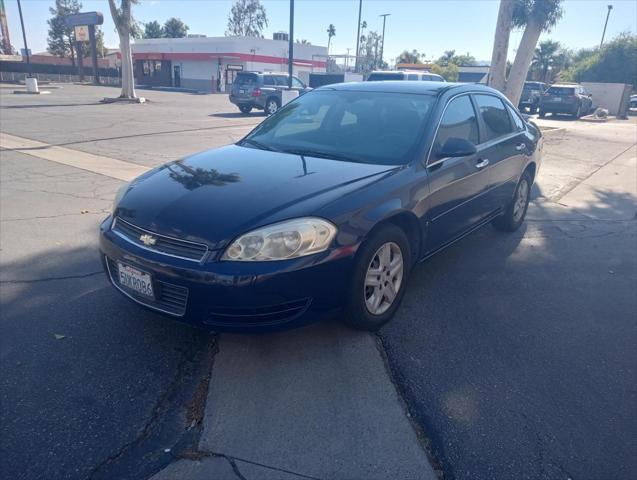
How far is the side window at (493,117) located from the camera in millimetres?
4973

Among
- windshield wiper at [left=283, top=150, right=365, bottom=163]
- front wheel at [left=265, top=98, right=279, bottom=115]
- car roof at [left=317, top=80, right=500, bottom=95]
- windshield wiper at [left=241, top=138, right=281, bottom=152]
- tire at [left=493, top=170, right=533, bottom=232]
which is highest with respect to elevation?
car roof at [left=317, top=80, right=500, bottom=95]

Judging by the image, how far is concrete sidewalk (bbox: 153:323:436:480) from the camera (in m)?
2.38

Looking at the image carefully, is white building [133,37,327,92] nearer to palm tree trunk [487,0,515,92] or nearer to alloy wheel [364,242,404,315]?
palm tree trunk [487,0,515,92]

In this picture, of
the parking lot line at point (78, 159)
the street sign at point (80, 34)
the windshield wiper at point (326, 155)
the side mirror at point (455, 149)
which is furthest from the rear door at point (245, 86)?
the street sign at point (80, 34)

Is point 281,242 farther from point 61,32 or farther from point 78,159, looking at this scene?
point 61,32

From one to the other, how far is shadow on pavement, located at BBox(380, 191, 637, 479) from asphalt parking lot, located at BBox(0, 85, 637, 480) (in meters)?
0.01

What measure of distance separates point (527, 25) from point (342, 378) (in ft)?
52.1

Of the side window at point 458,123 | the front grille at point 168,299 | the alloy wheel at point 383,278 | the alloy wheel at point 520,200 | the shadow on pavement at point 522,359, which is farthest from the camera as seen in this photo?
the alloy wheel at point 520,200

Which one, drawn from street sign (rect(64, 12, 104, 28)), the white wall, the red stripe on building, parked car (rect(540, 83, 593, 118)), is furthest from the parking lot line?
the red stripe on building

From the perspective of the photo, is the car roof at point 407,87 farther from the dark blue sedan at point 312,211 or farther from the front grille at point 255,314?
the front grille at point 255,314

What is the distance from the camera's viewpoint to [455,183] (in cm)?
422

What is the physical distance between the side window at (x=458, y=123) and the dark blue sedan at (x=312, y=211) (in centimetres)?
2

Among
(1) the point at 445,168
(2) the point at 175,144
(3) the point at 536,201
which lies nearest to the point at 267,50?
(2) the point at 175,144

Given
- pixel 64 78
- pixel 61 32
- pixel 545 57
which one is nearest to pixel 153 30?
pixel 61 32
